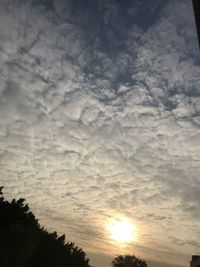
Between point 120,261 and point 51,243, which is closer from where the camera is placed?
point 51,243

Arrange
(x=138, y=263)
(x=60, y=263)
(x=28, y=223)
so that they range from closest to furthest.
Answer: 1. (x=28, y=223)
2. (x=60, y=263)
3. (x=138, y=263)

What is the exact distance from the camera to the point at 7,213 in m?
50.1

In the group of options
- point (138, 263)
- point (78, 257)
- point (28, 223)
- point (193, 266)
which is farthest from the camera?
point (138, 263)

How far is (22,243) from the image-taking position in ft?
140

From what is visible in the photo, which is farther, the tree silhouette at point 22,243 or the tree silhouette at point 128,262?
the tree silhouette at point 128,262

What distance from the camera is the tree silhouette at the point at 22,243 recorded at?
41.8m

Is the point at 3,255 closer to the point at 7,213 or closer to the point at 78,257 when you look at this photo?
the point at 7,213

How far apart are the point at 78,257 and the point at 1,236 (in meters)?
47.2

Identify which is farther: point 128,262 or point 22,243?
point 128,262

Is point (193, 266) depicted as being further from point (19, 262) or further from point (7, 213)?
point (7, 213)

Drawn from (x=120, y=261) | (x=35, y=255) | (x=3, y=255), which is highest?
(x=120, y=261)

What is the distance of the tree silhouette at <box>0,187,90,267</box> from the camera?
137ft

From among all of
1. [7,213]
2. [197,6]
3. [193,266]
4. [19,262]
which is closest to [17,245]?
[19,262]

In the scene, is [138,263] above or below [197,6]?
above
